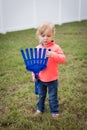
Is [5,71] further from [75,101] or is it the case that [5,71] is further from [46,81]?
[46,81]

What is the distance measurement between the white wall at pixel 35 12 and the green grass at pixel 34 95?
11.0ft

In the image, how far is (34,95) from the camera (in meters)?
4.06

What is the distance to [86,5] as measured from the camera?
13.2 meters

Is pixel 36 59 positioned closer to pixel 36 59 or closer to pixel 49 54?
pixel 36 59

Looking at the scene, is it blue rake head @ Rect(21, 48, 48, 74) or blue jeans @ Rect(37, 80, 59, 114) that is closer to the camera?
blue rake head @ Rect(21, 48, 48, 74)

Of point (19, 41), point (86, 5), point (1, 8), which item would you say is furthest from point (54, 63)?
point (86, 5)

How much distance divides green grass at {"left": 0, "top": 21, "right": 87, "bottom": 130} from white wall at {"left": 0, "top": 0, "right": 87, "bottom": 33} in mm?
3343

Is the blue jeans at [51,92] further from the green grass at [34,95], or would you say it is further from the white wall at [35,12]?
the white wall at [35,12]

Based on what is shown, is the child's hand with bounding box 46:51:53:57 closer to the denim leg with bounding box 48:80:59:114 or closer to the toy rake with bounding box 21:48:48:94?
the toy rake with bounding box 21:48:48:94

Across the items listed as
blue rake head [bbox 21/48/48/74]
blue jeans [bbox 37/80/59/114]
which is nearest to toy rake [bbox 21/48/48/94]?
blue rake head [bbox 21/48/48/74]

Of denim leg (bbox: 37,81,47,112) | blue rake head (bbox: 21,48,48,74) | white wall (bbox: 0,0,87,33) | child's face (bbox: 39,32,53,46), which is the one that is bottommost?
white wall (bbox: 0,0,87,33)

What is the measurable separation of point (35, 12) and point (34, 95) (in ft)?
24.0

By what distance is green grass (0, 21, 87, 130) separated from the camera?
10.6 ft

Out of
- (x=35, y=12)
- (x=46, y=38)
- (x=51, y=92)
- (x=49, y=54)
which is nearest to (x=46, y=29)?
(x=46, y=38)
